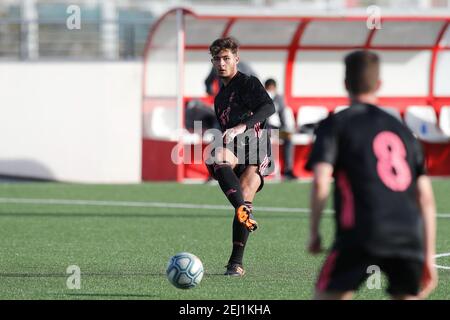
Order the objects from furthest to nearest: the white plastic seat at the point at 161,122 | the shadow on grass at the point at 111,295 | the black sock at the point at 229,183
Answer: the white plastic seat at the point at 161,122 → the black sock at the point at 229,183 → the shadow on grass at the point at 111,295

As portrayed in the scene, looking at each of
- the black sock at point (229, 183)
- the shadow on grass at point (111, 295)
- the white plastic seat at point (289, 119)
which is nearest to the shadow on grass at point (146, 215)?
the black sock at point (229, 183)

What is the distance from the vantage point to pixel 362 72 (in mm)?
5883

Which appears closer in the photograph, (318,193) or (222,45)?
(318,193)

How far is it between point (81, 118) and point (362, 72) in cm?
1670

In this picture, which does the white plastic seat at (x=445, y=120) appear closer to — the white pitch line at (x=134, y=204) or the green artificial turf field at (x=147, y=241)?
the green artificial turf field at (x=147, y=241)

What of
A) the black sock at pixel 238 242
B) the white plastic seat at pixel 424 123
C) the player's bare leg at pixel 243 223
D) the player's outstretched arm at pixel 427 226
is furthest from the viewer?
the white plastic seat at pixel 424 123

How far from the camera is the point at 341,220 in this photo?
233 inches

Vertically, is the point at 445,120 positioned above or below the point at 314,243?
below

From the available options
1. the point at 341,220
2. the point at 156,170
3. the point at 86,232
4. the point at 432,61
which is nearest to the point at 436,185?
the point at 432,61

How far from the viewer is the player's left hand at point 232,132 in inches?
387

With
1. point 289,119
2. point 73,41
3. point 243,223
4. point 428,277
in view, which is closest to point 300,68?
point 289,119

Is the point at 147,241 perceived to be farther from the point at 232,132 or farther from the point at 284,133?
the point at 284,133

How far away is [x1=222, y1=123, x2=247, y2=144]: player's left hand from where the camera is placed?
32.3 feet
